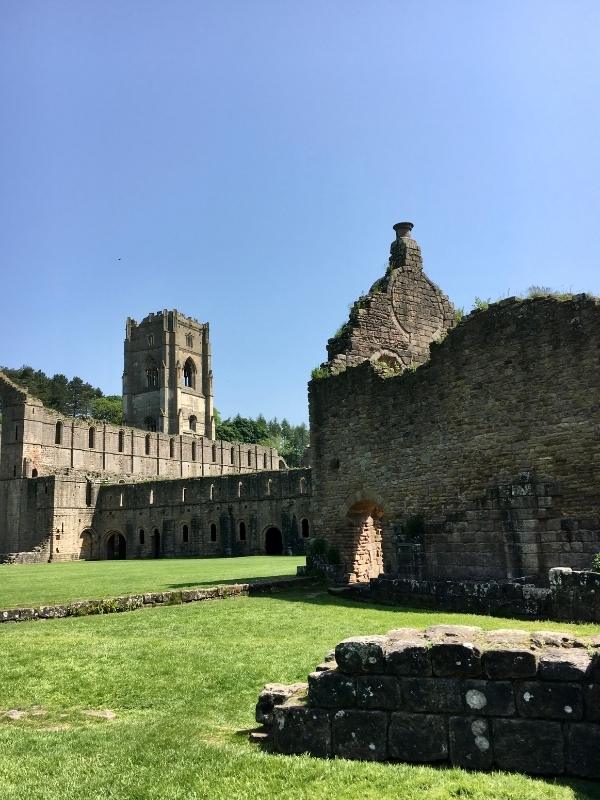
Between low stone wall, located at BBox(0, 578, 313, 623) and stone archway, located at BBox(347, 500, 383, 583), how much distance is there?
2042mm

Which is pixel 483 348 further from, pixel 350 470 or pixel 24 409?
pixel 24 409

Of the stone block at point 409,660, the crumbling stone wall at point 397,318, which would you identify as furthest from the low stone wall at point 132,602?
the stone block at point 409,660

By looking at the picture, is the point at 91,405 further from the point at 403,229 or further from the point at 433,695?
the point at 433,695

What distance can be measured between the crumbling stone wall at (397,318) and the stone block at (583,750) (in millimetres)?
14244

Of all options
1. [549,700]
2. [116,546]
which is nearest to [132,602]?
[549,700]

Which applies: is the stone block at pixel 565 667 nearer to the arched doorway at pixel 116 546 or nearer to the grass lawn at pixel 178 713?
the grass lawn at pixel 178 713

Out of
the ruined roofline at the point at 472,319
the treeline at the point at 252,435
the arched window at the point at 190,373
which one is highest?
the arched window at the point at 190,373

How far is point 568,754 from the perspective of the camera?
Answer: 4.37 metres

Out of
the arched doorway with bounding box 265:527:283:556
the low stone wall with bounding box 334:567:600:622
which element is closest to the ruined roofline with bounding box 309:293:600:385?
the low stone wall with bounding box 334:567:600:622

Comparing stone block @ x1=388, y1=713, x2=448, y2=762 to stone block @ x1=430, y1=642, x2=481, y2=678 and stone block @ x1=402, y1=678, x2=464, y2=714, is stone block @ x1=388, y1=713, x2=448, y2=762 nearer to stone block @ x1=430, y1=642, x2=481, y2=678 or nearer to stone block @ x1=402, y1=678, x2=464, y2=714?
stone block @ x1=402, y1=678, x2=464, y2=714

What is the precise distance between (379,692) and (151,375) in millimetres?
91478

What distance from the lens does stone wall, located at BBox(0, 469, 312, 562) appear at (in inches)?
1751

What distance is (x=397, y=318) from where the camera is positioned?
762 inches

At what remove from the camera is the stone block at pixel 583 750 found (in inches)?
169
